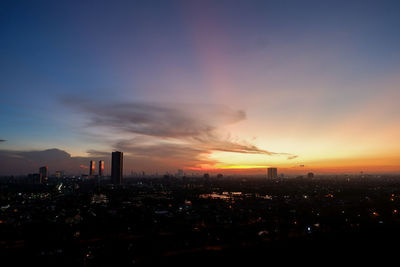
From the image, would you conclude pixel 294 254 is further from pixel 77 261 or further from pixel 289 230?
pixel 77 261

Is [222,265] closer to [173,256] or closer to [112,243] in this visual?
[173,256]

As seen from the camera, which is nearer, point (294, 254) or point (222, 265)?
point (222, 265)

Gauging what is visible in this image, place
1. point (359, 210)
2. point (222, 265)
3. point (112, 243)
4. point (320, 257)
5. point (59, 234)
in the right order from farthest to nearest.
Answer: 1. point (359, 210)
2. point (59, 234)
3. point (112, 243)
4. point (320, 257)
5. point (222, 265)

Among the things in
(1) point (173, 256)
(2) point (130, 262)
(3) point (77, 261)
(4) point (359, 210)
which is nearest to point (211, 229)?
(1) point (173, 256)

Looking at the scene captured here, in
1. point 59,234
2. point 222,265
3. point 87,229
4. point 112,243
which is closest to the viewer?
point 222,265

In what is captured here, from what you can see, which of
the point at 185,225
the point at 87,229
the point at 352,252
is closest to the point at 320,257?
the point at 352,252

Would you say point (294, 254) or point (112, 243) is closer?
point (294, 254)
